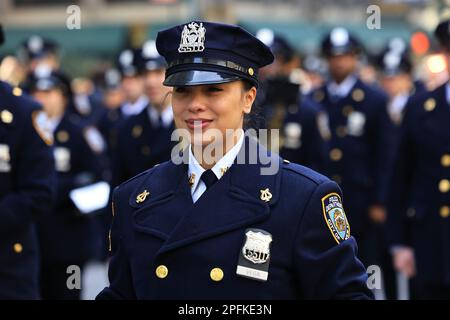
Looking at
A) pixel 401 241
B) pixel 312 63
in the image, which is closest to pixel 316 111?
pixel 401 241

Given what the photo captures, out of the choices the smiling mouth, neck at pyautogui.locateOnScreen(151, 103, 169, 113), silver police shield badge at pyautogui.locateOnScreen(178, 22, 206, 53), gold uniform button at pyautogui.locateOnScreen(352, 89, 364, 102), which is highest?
gold uniform button at pyautogui.locateOnScreen(352, 89, 364, 102)

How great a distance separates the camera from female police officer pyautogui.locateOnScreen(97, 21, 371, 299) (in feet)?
10.8

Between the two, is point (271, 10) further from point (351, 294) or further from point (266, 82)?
point (351, 294)

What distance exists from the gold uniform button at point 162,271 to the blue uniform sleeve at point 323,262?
453 mm

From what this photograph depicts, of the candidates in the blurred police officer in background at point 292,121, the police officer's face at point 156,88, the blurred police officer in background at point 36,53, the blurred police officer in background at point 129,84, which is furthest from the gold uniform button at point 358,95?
the blurred police officer in background at point 36,53

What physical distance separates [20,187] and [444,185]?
105 inches

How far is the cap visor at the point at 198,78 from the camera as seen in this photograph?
134 inches

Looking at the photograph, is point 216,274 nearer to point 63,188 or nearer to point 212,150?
point 212,150

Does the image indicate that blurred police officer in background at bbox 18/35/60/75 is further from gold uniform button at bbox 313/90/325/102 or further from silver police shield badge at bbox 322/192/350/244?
silver police shield badge at bbox 322/192/350/244

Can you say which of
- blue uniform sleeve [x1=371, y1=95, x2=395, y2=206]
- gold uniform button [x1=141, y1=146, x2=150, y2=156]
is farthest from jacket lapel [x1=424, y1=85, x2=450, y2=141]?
blue uniform sleeve [x1=371, y1=95, x2=395, y2=206]

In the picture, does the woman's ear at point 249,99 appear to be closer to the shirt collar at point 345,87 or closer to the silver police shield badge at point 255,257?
the silver police shield badge at point 255,257

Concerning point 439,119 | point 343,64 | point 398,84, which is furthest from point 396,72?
point 439,119

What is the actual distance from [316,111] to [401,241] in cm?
226

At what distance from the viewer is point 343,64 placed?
9.77 m
